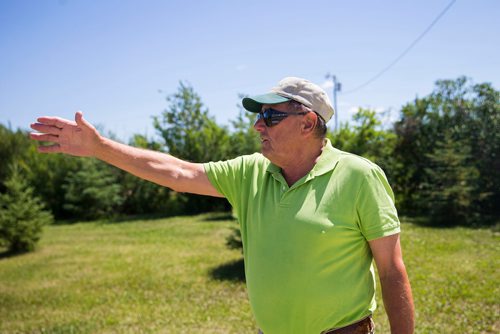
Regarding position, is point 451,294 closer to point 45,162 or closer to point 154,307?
point 154,307

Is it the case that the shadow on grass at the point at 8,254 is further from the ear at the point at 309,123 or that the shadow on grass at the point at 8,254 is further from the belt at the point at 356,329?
the belt at the point at 356,329

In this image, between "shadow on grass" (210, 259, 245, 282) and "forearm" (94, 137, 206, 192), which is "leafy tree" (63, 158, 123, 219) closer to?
"shadow on grass" (210, 259, 245, 282)

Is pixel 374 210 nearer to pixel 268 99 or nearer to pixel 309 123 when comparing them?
pixel 309 123

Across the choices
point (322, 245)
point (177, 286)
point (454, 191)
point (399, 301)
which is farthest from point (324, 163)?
point (454, 191)

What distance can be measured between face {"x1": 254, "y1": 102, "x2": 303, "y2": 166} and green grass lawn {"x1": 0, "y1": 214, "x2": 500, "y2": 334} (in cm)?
393

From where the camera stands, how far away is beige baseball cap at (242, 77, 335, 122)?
2102 millimetres

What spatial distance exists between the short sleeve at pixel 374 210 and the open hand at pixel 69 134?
4.69ft

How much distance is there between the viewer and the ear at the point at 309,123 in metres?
2.13

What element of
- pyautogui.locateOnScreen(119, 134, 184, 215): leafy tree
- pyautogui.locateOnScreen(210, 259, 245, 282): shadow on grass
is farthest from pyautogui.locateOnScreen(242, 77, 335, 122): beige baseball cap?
pyautogui.locateOnScreen(119, 134, 184, 215): leafy tree

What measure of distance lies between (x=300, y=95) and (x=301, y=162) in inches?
13.8

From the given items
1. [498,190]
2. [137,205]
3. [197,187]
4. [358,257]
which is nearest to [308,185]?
[358,257]

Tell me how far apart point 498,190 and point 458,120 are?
3.24m

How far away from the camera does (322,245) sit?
1.84m

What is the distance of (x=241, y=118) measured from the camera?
20547 mm
